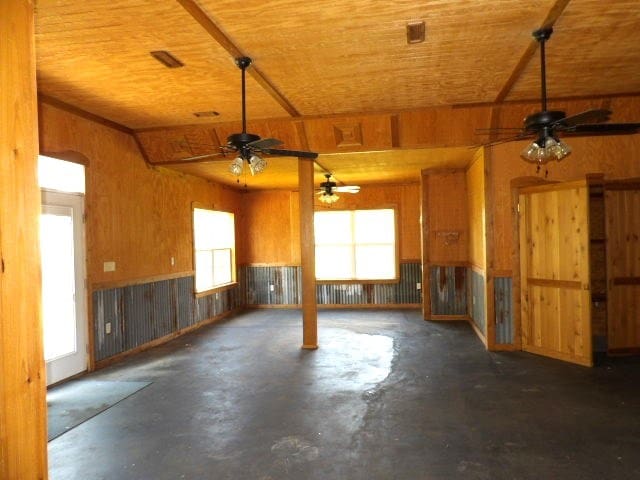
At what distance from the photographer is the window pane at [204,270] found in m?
7.84

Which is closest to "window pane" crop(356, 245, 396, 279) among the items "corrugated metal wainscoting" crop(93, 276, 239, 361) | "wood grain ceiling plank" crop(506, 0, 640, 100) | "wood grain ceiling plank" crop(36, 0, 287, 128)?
"corrugated metal wainscoting" crop(93, 276, 239, 361)

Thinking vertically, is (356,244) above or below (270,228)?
below

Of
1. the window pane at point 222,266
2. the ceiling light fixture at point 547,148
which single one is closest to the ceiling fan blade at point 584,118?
the ceiling light fixture at point 547,148

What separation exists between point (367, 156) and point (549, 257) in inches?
109

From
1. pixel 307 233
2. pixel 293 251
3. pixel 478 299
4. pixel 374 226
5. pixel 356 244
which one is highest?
pixel 374 226

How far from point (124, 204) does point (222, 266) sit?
351cm

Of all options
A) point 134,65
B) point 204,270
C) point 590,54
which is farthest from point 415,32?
point 204,270

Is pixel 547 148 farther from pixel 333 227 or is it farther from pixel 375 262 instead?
pixel 333 227

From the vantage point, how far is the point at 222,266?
899 cm

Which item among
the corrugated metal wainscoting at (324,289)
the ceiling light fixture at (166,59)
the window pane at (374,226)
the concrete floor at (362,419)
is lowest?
the concrete floor at (362,419)

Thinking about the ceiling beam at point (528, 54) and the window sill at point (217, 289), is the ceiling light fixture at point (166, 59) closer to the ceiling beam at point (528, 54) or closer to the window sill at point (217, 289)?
the ceiling beam at point (528, 54)

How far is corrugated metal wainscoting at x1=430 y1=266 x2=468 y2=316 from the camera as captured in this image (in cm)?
782

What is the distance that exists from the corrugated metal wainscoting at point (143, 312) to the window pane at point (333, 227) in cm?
288

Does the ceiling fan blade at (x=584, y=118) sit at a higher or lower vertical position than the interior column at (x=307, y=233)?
higher
